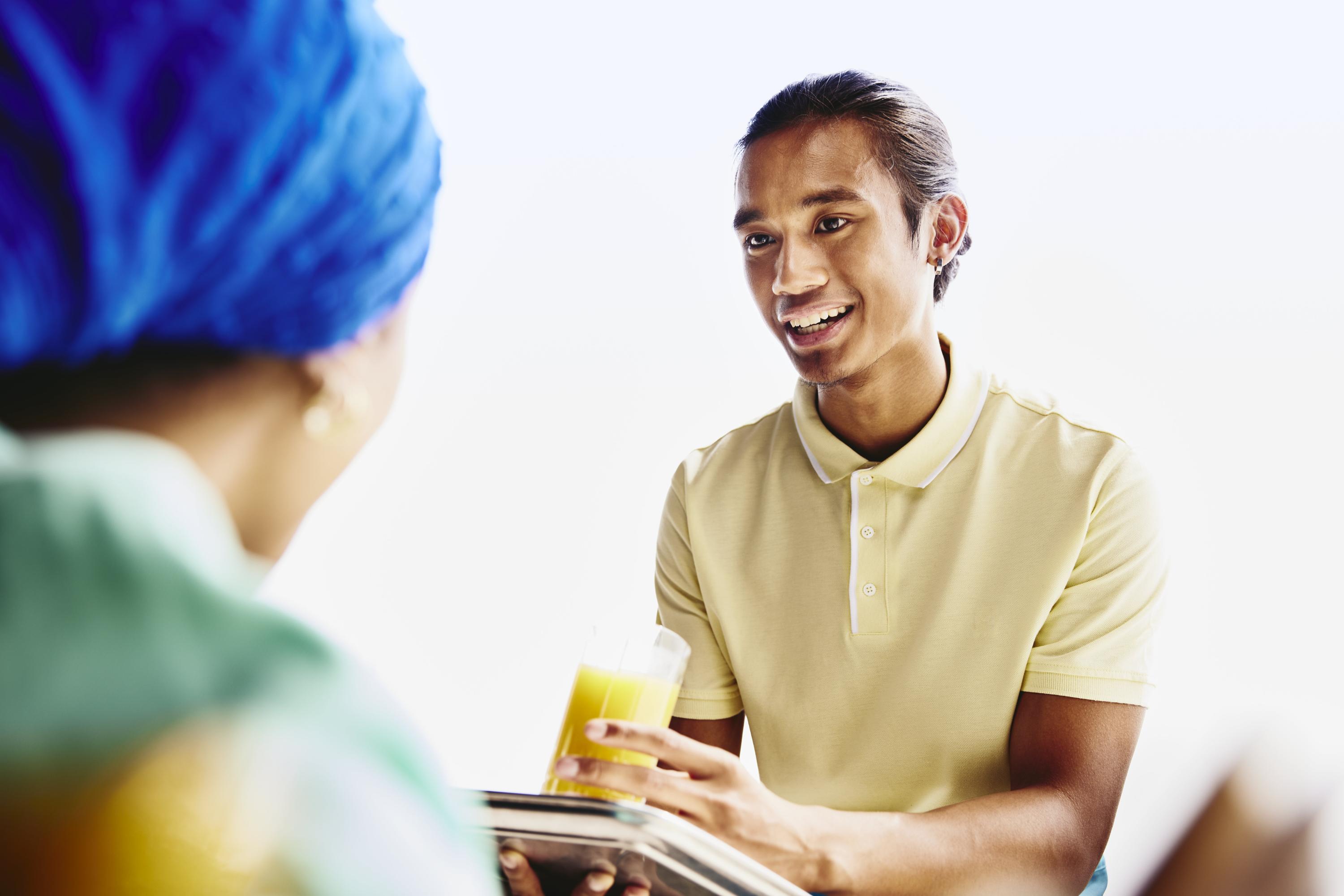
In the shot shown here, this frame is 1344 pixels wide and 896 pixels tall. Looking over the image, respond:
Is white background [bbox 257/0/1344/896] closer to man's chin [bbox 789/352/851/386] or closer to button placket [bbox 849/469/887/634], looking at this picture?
button placket [bbox 849/469/887/634]

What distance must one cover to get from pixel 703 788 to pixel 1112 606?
692mm

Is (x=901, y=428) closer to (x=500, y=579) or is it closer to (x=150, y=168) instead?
(x=150, y=168)

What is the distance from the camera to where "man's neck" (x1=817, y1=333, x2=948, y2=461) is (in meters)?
1.72

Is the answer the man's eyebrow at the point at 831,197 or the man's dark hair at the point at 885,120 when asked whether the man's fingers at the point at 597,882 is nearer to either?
the man's eyebrow at the point at 831,197

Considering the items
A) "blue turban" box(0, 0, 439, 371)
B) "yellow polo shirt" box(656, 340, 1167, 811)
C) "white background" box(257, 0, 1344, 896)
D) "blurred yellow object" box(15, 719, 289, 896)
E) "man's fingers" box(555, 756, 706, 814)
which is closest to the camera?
"blurred yellow object" box(15, 719, 289, 896)

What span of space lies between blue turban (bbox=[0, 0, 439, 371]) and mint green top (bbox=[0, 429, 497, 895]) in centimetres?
10

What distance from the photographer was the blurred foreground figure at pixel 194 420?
39 centimetres

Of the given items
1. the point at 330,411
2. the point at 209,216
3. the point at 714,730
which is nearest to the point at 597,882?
the point at 330,411

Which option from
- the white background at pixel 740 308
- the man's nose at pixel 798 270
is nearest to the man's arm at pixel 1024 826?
the man's nose at pixel 798 270

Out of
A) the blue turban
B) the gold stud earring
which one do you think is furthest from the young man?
the blue turban

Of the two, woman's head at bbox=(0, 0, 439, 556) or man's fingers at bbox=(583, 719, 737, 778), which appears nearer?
woman's head at bbox=(0, 0, 439, 556)

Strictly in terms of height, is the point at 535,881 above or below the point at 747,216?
below

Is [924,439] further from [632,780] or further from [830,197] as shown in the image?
[632,780]

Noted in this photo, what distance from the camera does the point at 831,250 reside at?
1.72m
